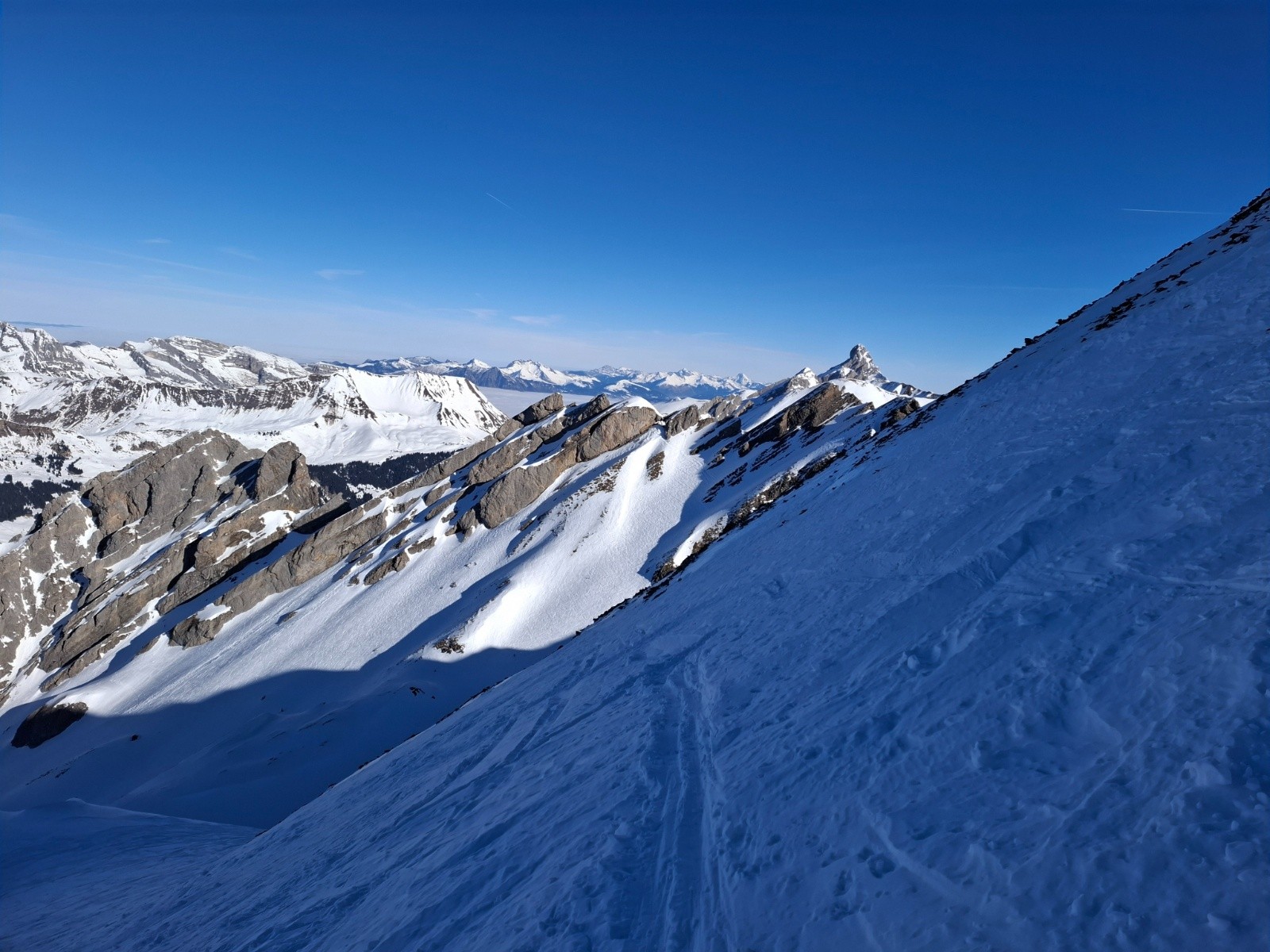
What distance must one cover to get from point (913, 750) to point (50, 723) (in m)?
79.5

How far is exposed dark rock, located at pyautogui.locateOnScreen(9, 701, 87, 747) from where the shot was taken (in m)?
52.1

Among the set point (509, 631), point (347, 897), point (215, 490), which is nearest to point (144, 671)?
point (509, 631)

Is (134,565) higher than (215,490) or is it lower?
lower

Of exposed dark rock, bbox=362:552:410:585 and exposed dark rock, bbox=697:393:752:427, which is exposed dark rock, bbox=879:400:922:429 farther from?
exposed dark rock, bbox=362:552:410:585

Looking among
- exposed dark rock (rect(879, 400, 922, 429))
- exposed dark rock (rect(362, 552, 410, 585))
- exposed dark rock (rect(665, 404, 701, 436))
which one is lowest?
exposed dark rock (rect(362, 552, 410, 585))

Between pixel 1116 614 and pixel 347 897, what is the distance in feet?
46.1

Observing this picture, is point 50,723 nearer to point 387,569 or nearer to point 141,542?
point 387,569

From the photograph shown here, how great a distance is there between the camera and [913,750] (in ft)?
23.4

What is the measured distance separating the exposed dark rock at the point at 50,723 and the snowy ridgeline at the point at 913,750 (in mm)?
47349

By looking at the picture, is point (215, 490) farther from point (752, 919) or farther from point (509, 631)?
point (752, 919)

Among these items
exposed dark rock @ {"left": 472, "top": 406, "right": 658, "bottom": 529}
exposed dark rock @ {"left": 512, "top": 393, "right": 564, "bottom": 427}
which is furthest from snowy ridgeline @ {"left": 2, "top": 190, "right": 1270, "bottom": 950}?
exposed dark rock @ {"left": 512, "top": 393, "right": 564, "bottom": 427}

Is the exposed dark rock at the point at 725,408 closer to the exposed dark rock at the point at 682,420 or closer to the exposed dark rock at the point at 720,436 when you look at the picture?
the exposed dark rock at the point at 682,420

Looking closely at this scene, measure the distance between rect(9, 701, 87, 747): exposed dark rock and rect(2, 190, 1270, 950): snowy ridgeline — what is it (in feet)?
155

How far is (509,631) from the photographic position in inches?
1661
